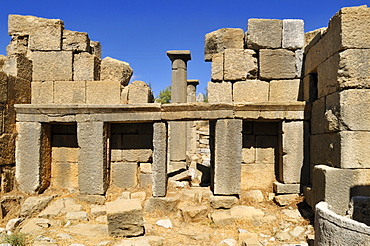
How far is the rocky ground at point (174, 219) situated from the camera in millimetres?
4844

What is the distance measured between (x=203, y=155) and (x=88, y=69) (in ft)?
26.6

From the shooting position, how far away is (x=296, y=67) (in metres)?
6.62

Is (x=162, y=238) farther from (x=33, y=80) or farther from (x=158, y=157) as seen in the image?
(x=33, y=80)

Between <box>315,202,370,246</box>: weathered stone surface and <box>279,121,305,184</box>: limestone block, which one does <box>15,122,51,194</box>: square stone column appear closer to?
<box>279,121,305,184</box>: limestone block

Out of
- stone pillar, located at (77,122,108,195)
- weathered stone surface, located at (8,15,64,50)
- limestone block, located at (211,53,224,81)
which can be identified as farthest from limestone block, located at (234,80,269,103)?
weathered stone surface, located at (8,15,64,50)

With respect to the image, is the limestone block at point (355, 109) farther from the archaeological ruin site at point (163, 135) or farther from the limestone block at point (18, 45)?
the limestone block at point (18, 45)

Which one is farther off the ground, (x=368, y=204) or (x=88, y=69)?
(x=88, y=69)

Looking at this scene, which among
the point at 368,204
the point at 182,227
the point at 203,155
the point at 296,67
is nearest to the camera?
the point at 368,204

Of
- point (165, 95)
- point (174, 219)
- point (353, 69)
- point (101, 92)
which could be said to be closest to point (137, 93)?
point (101, 92)

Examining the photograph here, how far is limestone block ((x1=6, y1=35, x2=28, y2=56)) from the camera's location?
6.87 meters

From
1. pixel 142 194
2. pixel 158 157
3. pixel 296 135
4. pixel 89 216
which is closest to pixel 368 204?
pixel 296 135

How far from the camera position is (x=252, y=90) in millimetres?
6707

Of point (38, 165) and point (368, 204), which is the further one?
point (38, 165)

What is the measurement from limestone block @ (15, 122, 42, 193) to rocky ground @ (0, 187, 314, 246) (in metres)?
0.28
